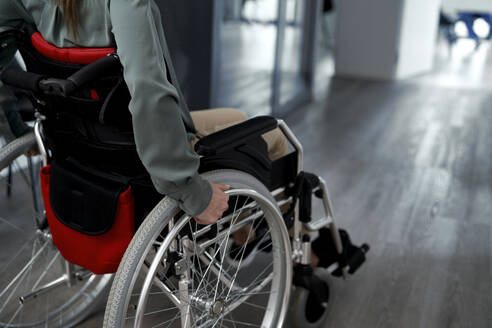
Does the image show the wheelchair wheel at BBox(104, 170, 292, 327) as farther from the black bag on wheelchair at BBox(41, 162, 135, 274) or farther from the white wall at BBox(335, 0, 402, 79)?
the white wall at BBox(335, 0, 402, 79)

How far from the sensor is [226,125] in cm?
150

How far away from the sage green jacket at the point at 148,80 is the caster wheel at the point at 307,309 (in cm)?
58

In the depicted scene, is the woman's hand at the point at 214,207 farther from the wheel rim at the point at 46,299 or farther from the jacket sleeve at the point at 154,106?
the wheel rim at the point at 46,299

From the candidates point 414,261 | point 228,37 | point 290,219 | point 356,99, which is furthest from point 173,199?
point 356,99

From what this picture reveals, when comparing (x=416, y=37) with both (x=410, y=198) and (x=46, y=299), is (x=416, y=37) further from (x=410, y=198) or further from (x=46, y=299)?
(x=46, y=299)

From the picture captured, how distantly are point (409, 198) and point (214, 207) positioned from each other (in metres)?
1.69

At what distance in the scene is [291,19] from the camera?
3.75 m

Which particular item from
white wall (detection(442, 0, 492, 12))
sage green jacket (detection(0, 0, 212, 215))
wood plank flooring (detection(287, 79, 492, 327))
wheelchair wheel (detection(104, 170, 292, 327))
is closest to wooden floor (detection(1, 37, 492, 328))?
wood plank flooring (detection(287, 79, 492, 327))

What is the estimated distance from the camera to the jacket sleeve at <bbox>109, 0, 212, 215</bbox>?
0.92 meters

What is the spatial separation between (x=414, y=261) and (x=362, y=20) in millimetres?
3613

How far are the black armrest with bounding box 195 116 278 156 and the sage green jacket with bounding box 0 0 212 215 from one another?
0.06 metres

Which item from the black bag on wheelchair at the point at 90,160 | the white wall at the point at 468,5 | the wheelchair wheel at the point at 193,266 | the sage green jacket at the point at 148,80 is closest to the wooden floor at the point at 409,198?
the wheelchair wheel at the point at 193,266

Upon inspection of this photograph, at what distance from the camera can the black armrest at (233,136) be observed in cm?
108

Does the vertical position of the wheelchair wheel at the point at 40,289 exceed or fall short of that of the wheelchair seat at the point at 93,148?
it falls short
